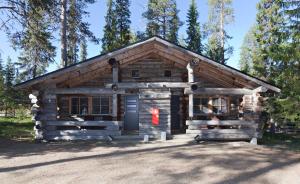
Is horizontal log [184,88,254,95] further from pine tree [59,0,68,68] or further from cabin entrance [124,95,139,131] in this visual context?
pine tree [59,0,68,68]

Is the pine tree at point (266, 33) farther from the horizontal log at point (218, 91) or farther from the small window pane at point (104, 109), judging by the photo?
the small window pane at point (104, 109)

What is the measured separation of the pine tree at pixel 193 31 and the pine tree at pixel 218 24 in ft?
13.8

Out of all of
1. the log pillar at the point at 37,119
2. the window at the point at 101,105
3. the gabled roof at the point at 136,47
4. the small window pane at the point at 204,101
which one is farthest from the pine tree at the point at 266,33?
the log pillar at the point at 37,119

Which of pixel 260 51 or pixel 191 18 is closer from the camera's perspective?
pixel 260 51

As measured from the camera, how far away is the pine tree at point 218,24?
31.2 m

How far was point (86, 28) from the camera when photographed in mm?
25766

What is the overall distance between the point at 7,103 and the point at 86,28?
10.9m

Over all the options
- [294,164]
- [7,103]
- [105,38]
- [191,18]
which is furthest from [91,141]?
[191,18]

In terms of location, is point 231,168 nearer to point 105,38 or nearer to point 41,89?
point 41,89

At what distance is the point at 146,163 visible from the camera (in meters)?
9.48

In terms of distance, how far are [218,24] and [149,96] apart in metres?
19.9

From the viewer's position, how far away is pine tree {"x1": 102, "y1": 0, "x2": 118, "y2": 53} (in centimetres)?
3487

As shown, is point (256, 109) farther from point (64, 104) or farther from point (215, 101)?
point (64, 104)

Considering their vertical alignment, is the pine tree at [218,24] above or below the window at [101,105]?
above
